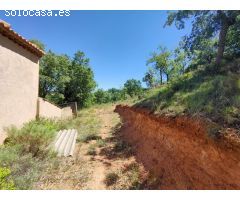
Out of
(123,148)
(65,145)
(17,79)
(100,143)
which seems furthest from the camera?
(100,143)

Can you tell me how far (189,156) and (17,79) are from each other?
6.61 meters

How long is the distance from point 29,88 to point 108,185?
19.9 feet

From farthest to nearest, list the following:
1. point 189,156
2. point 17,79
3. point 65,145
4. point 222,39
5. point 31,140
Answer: point 222,39
point 65,145
point 17,79
point 31,140
point 189,156

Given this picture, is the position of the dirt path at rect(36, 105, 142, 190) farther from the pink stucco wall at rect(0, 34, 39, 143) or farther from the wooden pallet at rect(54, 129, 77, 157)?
the pink stucco wall at rect(0, 34, 39, 143)

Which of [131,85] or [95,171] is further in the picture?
[131,85]

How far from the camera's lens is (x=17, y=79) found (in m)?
8.09

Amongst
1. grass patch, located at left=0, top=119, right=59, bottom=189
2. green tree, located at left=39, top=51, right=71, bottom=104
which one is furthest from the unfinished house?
green tree, located at left=39, top=51, right=71, bottom=104

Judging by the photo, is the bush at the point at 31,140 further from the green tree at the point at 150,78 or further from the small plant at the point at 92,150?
the green tree at the point at 150,78

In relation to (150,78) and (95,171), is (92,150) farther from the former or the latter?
(150,78)

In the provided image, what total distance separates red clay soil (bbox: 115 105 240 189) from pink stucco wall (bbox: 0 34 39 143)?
4.60m

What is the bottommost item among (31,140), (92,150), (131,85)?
(92,150)

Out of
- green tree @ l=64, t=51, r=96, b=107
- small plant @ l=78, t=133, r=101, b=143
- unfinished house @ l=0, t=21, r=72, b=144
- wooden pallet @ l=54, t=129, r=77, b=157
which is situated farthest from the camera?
green tree @ l=64, t=51, r=96, b=107

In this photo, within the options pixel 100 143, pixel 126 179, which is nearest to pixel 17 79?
pixel 100 143

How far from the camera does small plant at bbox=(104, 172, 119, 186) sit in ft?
18.7
